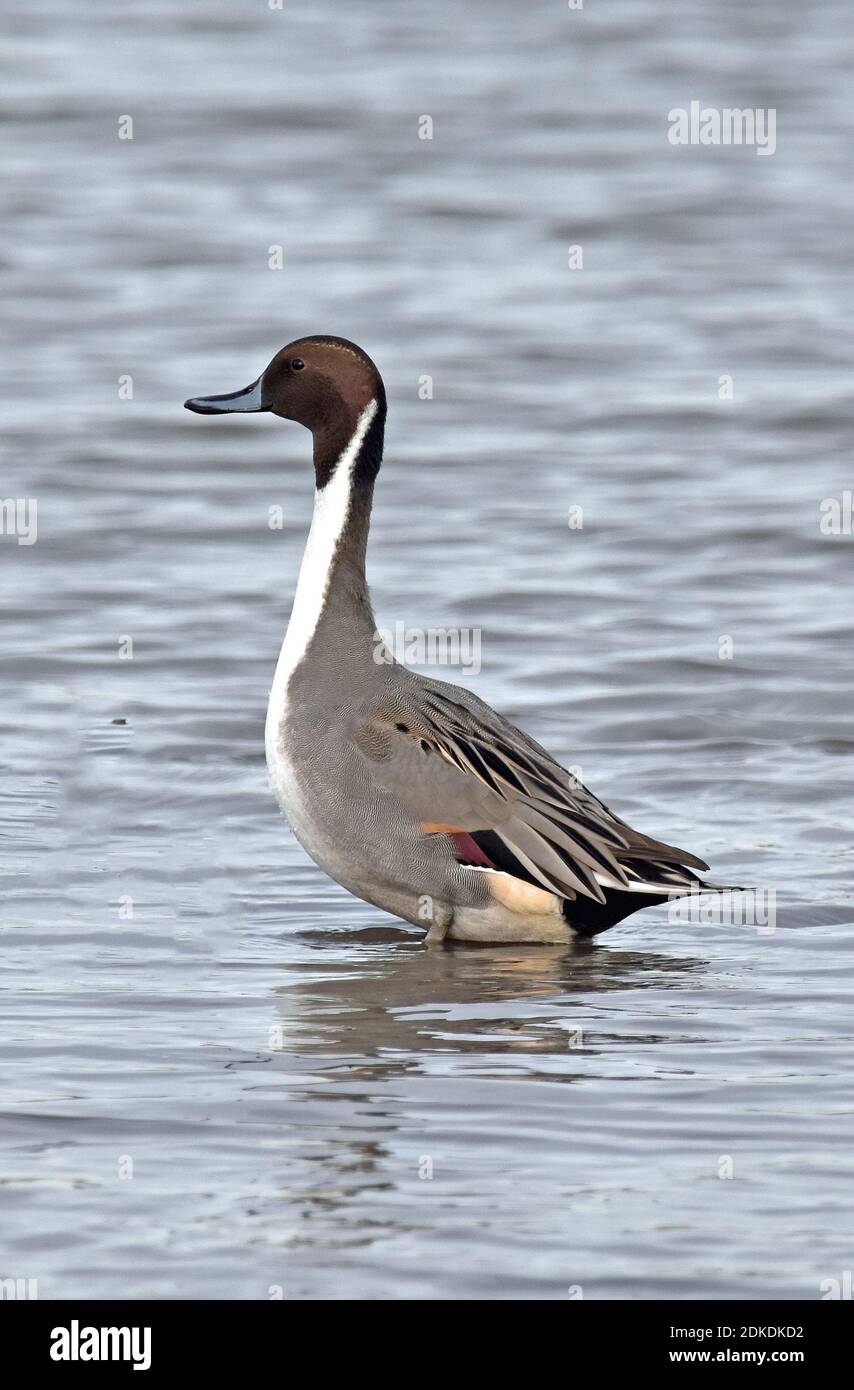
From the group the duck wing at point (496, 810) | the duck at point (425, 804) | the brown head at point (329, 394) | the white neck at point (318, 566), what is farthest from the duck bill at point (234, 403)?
the duck wing at point (496, 810)

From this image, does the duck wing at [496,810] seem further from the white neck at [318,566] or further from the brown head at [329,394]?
the brown head at [329,394]

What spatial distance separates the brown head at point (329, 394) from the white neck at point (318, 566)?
25 mm

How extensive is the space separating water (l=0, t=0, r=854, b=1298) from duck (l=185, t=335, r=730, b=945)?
177 millimetres

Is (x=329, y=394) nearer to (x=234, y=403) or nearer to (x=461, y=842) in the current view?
(x=234, y=403)

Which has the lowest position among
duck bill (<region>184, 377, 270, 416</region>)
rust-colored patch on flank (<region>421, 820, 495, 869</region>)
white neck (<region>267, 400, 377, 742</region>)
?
rust-colored patch on flank (<region>421, 820, 495, 869</region>)

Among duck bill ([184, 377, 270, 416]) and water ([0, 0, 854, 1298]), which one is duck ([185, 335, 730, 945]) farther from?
duck bill ([184, 377, 270, 416])

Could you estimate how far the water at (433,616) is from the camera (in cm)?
507

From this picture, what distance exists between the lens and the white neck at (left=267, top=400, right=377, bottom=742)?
7.32m

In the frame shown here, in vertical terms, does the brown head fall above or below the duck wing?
above

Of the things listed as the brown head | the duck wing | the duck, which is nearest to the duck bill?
the brown head

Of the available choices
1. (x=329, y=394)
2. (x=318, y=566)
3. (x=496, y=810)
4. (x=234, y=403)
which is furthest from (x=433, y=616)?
(x=496, y=810)

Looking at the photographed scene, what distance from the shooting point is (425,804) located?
7.18 metres
